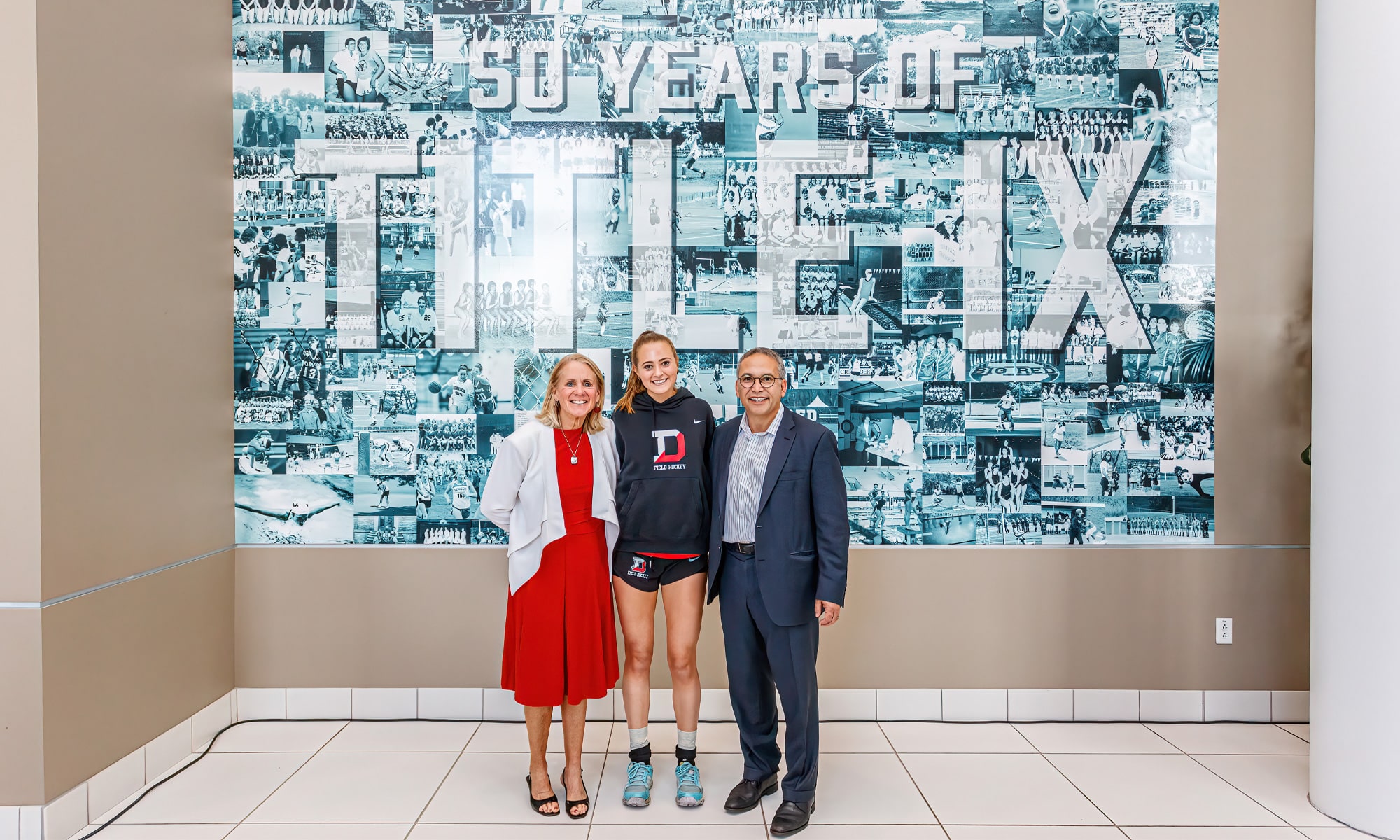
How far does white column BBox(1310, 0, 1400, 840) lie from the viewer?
254cm

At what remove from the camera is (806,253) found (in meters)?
3.62

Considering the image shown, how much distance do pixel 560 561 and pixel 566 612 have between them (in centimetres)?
18

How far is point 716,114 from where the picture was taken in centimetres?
361

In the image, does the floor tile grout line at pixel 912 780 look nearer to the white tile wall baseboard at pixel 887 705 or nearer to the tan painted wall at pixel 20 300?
the white tile wall baseboard at pixel 887 705

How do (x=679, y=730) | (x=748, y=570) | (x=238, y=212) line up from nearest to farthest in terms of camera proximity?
1. (x=748, y=570)
2. (x=679, y=730)
3. (x=238, y=212)

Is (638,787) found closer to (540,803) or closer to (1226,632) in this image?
(540,803)

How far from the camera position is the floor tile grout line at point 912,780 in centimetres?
268

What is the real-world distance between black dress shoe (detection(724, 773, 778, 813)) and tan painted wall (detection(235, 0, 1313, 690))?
0.82 meters

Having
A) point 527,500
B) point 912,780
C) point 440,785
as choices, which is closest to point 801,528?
point 527,500

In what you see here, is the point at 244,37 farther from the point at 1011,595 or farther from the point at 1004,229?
the point at 1011,595

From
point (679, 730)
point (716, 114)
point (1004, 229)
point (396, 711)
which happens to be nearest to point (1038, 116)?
point (1004, 229)

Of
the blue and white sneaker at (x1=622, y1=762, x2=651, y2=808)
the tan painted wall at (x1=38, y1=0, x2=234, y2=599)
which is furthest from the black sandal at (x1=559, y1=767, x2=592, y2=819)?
the tan painted wall at (x1=38, y1=0, x2=234, y2=599)

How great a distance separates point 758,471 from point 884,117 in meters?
1.92

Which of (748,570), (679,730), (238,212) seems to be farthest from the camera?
(238,212)
